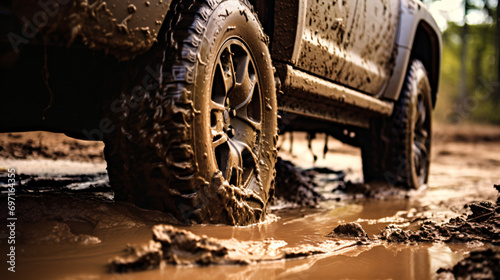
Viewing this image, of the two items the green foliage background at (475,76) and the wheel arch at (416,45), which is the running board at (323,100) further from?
the green foliage background at (475,76)

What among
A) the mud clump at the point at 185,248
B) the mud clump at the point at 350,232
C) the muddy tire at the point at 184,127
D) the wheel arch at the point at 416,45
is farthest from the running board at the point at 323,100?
the mud clump at the point at 185,248

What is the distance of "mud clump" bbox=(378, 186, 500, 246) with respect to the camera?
2090mm

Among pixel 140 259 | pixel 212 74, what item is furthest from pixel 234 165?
pixel 140 259

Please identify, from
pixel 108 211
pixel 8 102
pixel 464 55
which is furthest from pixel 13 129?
pixel 464 55

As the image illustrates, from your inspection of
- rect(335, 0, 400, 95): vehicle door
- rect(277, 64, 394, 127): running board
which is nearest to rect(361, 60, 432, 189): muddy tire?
rect(277, 64, 394, 127): running board

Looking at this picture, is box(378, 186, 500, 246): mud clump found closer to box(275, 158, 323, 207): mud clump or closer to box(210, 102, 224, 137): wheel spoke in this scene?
box(210, 102, 224, 137): wheel spoke

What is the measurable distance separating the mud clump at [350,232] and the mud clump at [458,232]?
0.30 feet

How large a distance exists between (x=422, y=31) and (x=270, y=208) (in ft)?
8.42

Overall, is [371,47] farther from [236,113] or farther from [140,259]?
[140,259]

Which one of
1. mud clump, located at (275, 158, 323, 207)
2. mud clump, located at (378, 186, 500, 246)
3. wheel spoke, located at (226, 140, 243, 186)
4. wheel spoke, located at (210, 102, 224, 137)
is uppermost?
wheel spoke, located at (210, 102, 224, 137)

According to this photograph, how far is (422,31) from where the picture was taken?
15.6ft

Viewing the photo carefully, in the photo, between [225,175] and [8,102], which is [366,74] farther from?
[8,102]

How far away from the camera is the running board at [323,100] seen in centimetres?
272

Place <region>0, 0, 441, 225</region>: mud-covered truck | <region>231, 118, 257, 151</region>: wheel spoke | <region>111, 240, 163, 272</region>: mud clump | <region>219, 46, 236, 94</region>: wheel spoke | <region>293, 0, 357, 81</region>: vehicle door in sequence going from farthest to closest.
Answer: <region>293, 0, 357, 81</region>: vehicle door < <region>231, 118, 257, 151</region>: wheel spoke < <region>219, 46, 236, 94</region>: wheel spoke < <region>0, 0, 441, 225</region>: mud-covered truck < <region>111, 240, 163, 272</region>: mud clump
